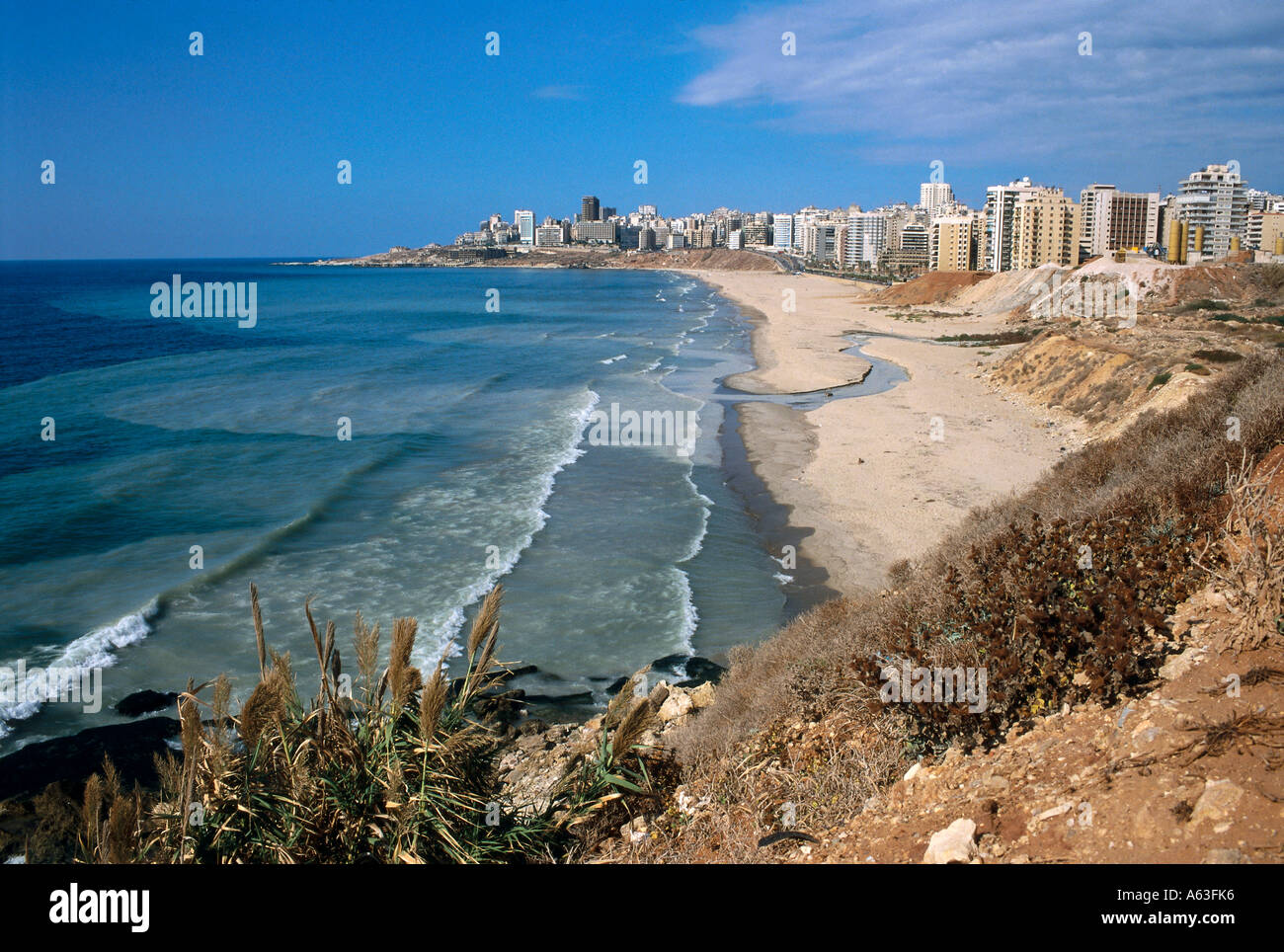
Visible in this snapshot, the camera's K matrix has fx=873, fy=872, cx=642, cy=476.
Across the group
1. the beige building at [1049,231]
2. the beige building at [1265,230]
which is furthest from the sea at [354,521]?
the beige building at [1265,230]

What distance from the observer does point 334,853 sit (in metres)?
3.65

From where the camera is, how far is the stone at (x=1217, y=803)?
3.56 m

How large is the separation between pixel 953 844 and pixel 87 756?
1022 cm

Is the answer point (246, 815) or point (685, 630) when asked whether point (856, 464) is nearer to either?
point (685, 630)

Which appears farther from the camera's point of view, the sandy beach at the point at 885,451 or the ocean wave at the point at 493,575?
the sandy beach at the point at 885,451

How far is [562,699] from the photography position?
11453 millimetres

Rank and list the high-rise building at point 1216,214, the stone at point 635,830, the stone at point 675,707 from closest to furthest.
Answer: the stone at point 635,830
the stone at point 675,707
the high-rise building at point 1216,214

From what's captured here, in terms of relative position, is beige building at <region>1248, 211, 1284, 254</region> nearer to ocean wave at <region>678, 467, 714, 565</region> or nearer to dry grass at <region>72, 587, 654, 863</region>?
ocean wave at <region>678, 467, 714, 565</region>

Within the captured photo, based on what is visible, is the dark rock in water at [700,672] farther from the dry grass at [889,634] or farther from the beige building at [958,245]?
the beige building at [958,245]

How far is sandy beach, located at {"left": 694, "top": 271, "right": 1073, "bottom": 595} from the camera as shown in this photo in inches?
680

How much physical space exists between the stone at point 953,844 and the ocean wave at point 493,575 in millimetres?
4095

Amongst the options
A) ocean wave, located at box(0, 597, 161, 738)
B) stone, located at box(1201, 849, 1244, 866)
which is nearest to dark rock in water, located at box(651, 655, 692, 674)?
ocean wave, located at box(0, 597, 161, 738)

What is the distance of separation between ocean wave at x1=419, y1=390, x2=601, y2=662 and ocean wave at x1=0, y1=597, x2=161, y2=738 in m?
4.67
